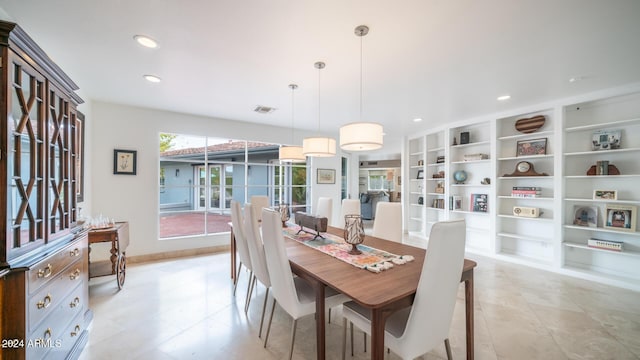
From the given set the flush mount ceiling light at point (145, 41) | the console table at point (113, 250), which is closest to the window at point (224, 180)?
the console table at point (113, 250)

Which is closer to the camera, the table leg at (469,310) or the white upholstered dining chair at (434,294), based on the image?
the white upholstered dining chair at (434,294)

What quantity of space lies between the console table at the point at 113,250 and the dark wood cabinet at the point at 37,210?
938 millimetres

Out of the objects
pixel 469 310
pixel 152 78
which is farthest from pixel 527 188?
pixel 152 78

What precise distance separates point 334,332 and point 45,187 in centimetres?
238

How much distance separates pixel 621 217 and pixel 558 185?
74 cm

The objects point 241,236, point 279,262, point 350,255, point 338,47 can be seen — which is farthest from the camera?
point 241,236

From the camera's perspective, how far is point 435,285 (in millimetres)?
1295

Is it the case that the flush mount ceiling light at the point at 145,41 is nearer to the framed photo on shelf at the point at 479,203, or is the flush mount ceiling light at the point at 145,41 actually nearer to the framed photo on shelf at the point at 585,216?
the framed photo on shelf at the point at 479,203

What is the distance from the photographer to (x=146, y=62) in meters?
2.57

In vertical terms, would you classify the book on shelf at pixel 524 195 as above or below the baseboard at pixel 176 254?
above

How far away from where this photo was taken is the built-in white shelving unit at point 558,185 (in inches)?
132

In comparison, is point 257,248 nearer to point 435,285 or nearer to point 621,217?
point 435,285

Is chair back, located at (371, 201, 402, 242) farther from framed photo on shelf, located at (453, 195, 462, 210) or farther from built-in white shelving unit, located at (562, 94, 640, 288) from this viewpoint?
framed photo on shelf, located at (453, 195, 462, 210)

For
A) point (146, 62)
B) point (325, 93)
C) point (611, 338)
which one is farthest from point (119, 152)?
point (611, 338)
